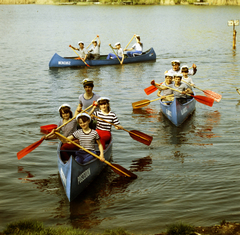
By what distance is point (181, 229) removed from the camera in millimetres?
5730

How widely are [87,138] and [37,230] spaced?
2.58 metres

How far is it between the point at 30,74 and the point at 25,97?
593 cm

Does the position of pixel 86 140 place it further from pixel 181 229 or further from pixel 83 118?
pixel 181 229

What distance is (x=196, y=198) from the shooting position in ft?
24.5

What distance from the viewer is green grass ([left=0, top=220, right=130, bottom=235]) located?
19.0 ft

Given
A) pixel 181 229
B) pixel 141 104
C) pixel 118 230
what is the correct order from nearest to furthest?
pixel 181 229 < pixel 118 230 < pixel 141 104

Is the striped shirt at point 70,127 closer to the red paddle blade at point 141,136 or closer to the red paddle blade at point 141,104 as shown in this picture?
the red paddle blade at point 141,136

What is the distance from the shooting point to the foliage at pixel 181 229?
18.6 ft

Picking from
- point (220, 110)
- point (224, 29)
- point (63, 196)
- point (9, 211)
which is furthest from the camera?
point (224, 29)

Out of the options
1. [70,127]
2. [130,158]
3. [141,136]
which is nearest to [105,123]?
[70,127]

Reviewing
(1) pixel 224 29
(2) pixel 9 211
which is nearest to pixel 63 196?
(2) pixel 9 211

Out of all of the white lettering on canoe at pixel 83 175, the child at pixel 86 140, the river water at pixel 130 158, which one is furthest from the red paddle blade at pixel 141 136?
the white lettering on canoe at pixel 83 175

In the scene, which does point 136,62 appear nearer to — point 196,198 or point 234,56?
point 234,56

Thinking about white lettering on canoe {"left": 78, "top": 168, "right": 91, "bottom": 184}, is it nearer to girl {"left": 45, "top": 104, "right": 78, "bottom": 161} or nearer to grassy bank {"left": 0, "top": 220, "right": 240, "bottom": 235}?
girl {"left": 45, "top": 104, "right": 78, "bottom": 161}
